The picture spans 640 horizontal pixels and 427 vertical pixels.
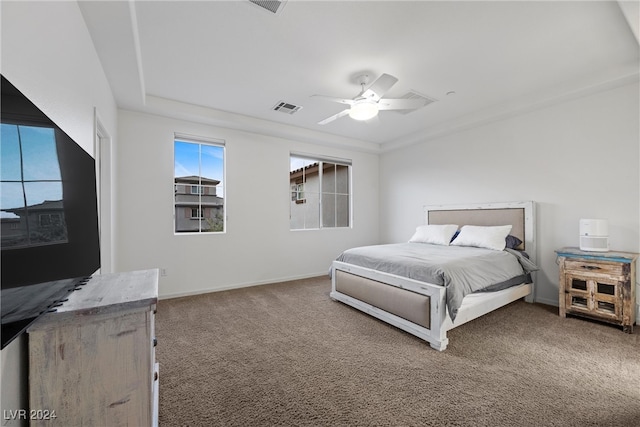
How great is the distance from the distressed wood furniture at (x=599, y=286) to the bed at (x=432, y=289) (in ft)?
1.28

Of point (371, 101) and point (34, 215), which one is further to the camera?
point (371, 101)

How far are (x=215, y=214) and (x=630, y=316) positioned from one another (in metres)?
4.92

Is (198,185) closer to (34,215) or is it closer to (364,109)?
(364,109)

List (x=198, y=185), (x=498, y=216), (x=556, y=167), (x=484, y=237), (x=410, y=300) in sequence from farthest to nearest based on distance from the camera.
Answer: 1. (x=198, y=185)
2. (x=498, y=216)
3. (x=484, y=237)
4. (x=556, y=167)
5. (x=410, y=300)

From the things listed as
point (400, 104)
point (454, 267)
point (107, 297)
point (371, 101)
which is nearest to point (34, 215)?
point (107, 297)

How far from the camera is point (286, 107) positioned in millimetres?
3695

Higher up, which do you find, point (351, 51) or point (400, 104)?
point (351, 51)

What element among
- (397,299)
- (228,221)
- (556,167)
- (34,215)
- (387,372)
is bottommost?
(387,372)

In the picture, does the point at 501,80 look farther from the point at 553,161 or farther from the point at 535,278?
the point at 535,278

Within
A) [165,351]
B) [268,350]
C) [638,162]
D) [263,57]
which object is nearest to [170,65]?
[263,57]

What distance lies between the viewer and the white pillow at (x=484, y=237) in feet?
11.1

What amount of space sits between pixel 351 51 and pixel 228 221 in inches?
113

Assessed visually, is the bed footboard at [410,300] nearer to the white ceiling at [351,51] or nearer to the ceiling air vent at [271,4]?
the white ceiling at [351,51]

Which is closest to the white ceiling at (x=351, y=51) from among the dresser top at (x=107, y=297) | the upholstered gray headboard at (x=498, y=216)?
the upholstered gray headboard at (x=498, y=216)
